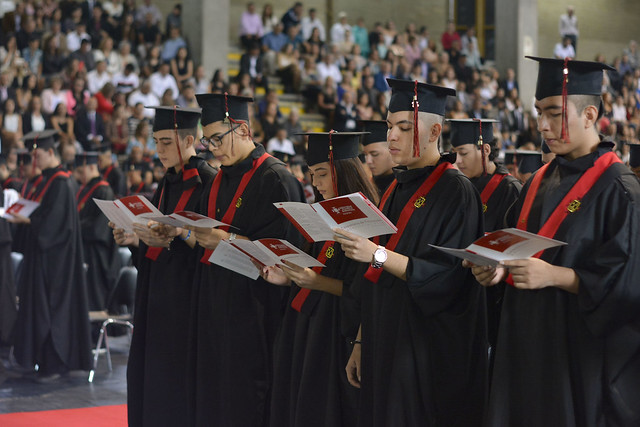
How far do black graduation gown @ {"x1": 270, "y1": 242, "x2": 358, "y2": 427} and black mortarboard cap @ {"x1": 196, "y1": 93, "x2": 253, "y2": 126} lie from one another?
1.16m

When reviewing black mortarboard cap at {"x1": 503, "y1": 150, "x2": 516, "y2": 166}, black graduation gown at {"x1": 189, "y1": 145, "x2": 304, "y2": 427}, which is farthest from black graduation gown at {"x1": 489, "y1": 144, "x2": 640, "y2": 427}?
black mortarboard cap at {"x1": 503, "y1": 150, "x2": 516, "y2": 166}

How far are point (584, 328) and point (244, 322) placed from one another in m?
Result: 2.53

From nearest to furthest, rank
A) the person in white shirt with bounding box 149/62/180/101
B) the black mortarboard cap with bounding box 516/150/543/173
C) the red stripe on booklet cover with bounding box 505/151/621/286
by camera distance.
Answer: the red stripe on booklet cover with bounding box 505/151/621/286 < the black mortarboard cap with bounding box 516/150/543/173 < the person in white shirt with bounding box 149/62/180/101

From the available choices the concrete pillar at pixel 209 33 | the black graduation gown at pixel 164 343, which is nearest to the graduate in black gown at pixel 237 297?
the black graduation gown at pixel 164 343

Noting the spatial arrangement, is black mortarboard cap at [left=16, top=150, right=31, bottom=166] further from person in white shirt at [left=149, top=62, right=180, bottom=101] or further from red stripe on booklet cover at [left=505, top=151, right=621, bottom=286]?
red stripe on booklet cover at [left=505, top=151, right=621, bottom=286]

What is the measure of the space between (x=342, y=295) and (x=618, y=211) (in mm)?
1566

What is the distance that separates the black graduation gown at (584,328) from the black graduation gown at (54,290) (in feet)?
21.5

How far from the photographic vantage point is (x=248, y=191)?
Answer: 18.2 feet

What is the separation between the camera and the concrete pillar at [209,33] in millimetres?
19797

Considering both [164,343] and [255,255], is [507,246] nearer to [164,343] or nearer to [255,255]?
[255,255]

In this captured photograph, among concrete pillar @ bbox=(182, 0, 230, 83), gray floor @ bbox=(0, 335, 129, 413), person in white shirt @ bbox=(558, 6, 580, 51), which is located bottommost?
gray floor @ bbox=(0, 335, 129, 413)

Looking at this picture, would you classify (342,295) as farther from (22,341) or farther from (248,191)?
(22,341)

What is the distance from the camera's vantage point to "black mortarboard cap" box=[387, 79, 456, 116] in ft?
14.1

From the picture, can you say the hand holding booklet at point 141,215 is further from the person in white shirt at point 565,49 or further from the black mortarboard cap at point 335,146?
the person in white shirt at point 565,49
